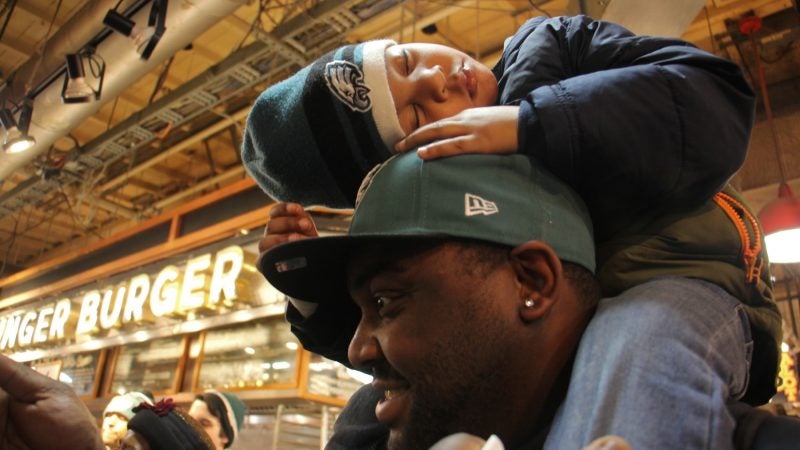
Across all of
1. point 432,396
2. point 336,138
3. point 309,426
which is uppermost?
point 336,138

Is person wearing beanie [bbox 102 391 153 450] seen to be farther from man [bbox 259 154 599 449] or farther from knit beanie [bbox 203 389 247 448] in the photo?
man [bbox 259 154 599 449]

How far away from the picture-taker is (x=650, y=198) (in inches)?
32.4

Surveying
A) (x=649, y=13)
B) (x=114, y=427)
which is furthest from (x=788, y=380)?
(x=114, y=427)

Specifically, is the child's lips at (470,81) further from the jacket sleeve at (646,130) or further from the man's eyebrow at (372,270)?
the man's eyebrow at (372,270)

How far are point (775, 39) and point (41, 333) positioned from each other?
6.29 m

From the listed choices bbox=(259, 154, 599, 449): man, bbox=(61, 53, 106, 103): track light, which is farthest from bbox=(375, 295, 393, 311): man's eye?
bbox=(61, 53, 106, 103): track light

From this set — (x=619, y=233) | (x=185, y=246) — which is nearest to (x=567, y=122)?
(x=619, y=233)

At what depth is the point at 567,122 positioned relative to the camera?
792 mm

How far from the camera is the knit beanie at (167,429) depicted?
2158 millimetres

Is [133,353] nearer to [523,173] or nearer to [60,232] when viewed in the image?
[60,232]

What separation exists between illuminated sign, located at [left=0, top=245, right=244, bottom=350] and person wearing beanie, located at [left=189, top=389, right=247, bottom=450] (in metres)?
0.86

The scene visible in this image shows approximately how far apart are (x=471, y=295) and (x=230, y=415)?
3.15 m

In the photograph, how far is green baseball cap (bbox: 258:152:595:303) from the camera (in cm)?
78

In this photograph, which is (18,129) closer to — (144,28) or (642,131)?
(144,28)
